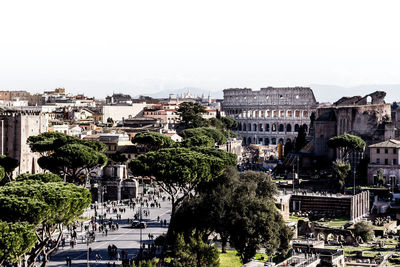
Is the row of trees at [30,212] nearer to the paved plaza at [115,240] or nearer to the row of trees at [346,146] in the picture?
the paved plaza at [115,240]

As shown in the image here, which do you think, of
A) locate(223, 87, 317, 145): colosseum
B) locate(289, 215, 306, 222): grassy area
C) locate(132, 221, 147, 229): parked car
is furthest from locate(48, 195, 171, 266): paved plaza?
locate(223, 87, 317, 145): colosseum

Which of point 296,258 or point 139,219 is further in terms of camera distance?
point 139,219

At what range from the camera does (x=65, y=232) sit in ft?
153

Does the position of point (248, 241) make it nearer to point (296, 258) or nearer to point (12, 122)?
point (296, 258)

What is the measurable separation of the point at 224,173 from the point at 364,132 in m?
35.7

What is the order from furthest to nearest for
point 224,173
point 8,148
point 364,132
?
point 364,132
point 8,148
point 224,173

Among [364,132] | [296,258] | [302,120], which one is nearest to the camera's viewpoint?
[296,258]

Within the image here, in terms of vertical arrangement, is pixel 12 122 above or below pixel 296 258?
above

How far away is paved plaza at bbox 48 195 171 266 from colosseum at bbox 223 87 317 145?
274 feet

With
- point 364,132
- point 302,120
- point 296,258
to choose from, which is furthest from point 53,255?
point 302,120

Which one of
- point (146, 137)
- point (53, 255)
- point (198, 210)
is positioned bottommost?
point (53, 255)

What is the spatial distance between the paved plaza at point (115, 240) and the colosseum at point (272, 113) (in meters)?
83.5

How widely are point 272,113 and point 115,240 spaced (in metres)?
101

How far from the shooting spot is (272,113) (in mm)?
142125
